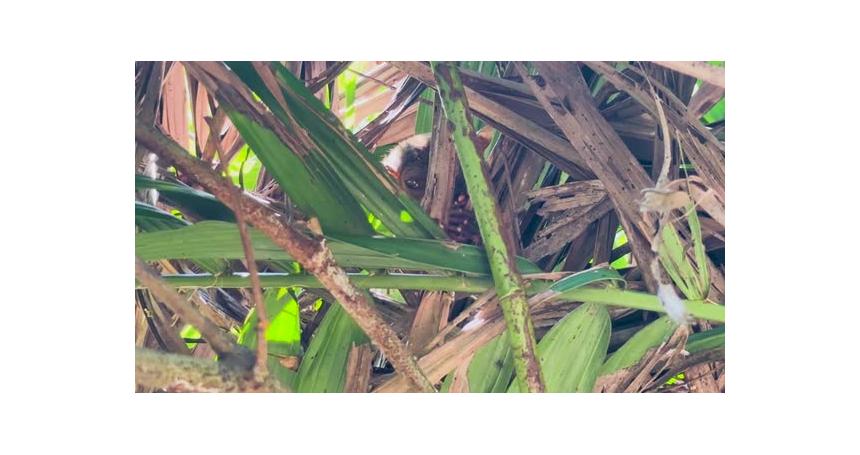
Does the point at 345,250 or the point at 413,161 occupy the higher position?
the point at 413,161

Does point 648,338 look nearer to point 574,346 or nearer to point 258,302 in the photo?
point 574,346

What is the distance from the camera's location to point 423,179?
43.3 inches

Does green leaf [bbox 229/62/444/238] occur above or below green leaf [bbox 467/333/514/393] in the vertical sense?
above

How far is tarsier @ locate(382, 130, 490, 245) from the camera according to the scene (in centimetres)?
109

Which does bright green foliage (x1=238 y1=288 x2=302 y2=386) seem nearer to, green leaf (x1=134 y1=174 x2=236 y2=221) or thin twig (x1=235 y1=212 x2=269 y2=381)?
thin twig (x1=235 y1=212 x2=269 y2=381)

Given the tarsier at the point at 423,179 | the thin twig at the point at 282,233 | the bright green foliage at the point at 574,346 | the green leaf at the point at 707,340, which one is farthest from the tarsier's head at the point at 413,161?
the green leaf at the point at 707,340

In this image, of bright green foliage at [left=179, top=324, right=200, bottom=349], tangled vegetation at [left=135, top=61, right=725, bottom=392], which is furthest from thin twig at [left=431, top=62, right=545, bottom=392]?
bright green foliage at [left=179, top=324, right=200, bottom=349]

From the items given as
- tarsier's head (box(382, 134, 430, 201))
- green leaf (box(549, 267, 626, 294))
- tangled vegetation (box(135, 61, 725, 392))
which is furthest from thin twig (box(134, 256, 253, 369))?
green leaf (box(549, 267, 626, 294))

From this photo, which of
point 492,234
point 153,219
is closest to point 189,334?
point 153,219

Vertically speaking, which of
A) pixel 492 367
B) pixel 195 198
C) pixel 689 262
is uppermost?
pixel 195 198

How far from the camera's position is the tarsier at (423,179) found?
109 cm

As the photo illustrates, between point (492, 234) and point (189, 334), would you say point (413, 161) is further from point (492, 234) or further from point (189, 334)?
point (189, 334)

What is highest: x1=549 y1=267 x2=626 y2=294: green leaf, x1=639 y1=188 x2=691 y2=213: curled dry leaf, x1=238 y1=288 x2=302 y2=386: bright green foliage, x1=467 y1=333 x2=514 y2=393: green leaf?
x1=639 y1=188 x2=691 y2=213: curled dry leaf
